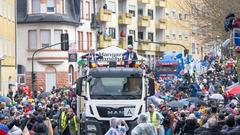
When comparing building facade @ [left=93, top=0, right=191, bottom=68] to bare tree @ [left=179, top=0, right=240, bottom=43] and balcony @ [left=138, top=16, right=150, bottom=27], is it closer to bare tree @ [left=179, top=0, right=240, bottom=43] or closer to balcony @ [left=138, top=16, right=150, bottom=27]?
balcony @ [left=138, top=16, right=150, bottom=27]

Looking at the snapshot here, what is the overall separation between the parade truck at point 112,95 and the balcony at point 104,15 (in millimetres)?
57975

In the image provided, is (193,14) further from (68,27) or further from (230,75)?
(68,27)

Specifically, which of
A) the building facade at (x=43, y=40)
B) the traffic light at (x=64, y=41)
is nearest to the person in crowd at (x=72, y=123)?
the traffic light at (x=64, y=41)

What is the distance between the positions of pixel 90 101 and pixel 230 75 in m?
25.0

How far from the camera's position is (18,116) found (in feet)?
79.0

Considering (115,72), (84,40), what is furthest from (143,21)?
(115,72)

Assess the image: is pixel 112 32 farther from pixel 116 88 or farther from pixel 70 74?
pixel 116 88

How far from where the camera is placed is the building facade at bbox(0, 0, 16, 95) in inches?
2285

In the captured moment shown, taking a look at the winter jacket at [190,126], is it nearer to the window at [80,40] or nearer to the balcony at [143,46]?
the window at [80,40]

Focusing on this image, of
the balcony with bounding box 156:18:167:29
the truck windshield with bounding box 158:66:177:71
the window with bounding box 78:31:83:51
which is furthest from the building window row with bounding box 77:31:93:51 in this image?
the balcony with bounding box 156:18:167:29

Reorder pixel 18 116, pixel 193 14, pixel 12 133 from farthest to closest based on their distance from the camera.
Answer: pixel 193 14 → pixel 18 116 → pixel 12 133

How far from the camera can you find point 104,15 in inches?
3314

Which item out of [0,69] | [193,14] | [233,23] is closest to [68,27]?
[0,69]

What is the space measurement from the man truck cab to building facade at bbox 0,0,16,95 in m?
31.5
